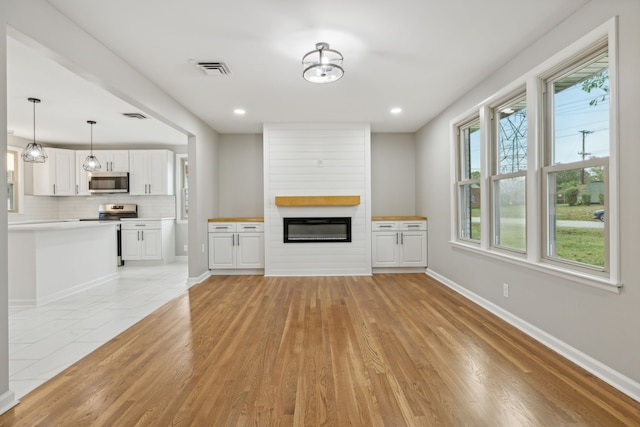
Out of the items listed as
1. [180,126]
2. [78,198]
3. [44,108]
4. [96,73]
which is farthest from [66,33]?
[78,198]

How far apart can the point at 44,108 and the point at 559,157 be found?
6301 mm

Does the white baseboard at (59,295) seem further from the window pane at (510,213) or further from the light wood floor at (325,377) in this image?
the window pane at (510,213)

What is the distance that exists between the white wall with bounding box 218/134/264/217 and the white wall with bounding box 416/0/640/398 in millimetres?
3869

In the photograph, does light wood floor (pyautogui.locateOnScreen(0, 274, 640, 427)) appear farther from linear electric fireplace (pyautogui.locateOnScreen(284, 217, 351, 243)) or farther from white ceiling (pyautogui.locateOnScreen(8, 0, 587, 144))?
white ceiling (pyautogui.locateOnScreen(8, 0, 587, 144))

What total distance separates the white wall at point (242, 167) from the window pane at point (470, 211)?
11.6ft

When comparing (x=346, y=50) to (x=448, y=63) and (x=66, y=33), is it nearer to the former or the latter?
(x=448, y=63)

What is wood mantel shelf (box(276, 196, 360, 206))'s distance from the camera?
533cm

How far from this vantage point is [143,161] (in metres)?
6.84

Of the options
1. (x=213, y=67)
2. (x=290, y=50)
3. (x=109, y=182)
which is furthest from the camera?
(x=109, y=182)

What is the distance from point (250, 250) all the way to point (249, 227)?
1.29 ft

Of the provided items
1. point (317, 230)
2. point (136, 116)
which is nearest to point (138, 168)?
point (136, 116)

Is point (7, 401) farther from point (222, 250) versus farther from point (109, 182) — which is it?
point (109, 182)

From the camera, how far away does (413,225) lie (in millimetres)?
5516

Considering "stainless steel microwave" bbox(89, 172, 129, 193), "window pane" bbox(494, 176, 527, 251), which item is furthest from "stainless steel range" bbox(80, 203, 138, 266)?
"window pane" bbox(494, 176, 527, 251)
